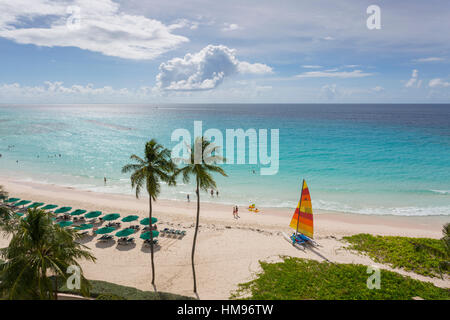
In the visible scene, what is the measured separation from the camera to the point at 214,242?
85.5ft

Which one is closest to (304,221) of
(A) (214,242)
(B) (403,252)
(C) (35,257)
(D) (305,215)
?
(D) (305,215)

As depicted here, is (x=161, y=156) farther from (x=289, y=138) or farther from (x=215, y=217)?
(x=289, y=138)

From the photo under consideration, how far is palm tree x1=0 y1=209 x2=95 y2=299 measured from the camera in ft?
32.6

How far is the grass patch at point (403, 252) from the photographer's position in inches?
774

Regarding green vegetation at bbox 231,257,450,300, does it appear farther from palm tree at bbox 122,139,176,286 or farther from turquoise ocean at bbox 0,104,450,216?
turquoise ocean at bbox 0,104,450,216

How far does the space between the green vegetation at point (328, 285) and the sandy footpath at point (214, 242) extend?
5.97 ft

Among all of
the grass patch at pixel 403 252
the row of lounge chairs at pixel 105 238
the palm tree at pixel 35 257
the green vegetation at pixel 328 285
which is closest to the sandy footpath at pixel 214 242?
the row of lounge chairs at pixel 105 238

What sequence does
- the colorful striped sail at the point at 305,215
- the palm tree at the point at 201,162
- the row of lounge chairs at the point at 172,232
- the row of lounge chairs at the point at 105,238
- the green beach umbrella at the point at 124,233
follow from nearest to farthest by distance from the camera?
1. the palm tree at the point at 201,162
2. the colorful striped sail at the point at 305,215
3. the green beach umbrella at the point at 124,233
4. the row of lounge chairs at the point at 105,238
5. the row of lounge chairs at the point at 172,232

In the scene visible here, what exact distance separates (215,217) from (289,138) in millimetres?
72004

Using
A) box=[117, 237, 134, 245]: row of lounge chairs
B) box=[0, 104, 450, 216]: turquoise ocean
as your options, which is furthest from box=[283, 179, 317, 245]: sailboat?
box=[117, 237, 134, 245]: row of lounge chairs

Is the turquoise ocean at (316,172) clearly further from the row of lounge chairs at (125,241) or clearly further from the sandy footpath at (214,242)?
the row of lounge chairs at (125,241)

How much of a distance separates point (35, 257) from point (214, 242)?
17.9 m
